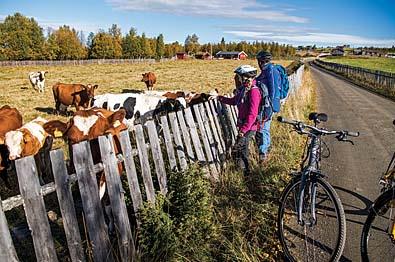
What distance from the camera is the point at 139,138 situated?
13.1 ft

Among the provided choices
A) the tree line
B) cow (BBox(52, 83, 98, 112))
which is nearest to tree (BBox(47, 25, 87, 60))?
the tree line

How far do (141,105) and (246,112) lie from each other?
5683mm

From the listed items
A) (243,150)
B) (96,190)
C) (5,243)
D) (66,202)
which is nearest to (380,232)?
(243,150)

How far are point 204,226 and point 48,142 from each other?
16.0 ft

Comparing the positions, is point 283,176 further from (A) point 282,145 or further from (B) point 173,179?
(B) point 173,179

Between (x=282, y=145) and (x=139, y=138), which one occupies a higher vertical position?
(x=139, y=138)

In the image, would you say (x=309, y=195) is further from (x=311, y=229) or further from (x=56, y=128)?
(x=56, y=128)

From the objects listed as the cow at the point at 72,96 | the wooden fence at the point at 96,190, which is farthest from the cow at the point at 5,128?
the cow at the point at 72,96

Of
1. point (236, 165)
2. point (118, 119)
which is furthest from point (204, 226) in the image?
point (118, 119)

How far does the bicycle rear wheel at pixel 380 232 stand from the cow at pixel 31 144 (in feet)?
18.4

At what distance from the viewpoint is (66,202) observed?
2.99 meters

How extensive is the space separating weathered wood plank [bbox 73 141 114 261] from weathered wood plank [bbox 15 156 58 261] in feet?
1.44

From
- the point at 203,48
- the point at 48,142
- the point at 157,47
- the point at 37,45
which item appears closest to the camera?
the point at 48,142

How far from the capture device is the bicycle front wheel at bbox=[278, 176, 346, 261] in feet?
11.1
